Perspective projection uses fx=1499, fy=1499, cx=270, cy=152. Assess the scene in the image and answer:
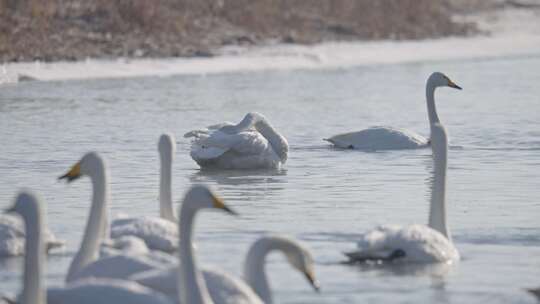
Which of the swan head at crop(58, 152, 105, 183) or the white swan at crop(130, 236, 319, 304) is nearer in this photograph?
the white swan at crop(130, 236, 319, 304)

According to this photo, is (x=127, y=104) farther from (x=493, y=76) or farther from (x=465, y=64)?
(x=465, y=64)

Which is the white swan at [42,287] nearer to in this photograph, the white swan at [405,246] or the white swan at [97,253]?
the white swan at [97,253]

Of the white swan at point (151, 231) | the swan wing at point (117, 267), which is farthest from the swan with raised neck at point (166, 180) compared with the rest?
the swan wing at point (117, 267)

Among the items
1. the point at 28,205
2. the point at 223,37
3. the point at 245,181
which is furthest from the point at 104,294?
the point at 223,37

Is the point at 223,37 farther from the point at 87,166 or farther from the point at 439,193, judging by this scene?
the point at 87,166

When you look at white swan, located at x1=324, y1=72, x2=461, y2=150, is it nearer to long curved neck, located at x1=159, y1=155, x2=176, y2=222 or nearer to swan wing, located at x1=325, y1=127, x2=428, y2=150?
swan wing, located at x1=325, y1=127, x2=428, y2=150

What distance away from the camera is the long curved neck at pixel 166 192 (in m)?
8.77

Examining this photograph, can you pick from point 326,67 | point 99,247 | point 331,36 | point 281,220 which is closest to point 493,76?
point 326,67

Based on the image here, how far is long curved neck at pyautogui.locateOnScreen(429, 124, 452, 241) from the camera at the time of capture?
8.61 metres

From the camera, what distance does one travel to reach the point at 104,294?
231 inches

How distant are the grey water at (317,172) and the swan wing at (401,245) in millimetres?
70

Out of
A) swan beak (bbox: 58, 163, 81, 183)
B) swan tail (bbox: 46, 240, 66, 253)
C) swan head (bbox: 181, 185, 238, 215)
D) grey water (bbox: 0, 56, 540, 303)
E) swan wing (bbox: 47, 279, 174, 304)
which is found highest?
swan head (bbox: 181, 185, 238, 215)

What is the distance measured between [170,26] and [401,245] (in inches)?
803

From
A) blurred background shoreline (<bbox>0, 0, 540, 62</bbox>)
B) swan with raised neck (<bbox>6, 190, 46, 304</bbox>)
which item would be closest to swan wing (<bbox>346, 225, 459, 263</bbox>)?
swan with raised neck (<bbox>6, 190, 46, 304</bbox>)
